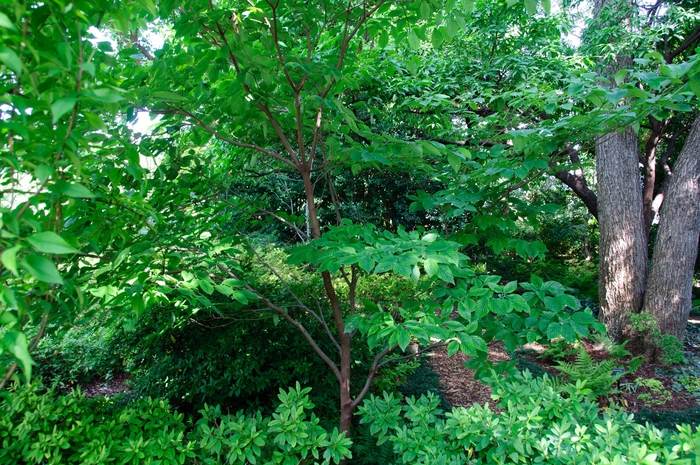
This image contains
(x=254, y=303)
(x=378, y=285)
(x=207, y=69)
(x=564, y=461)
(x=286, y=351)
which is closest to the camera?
(x=564, y=461)

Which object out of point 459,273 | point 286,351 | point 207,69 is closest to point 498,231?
point 459,273

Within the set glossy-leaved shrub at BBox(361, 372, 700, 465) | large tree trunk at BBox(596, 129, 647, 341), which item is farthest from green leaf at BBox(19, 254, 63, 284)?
large tree trunk at BBox(596, 129, 647, 341)

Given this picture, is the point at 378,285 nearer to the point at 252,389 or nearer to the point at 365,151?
the point at 252,389

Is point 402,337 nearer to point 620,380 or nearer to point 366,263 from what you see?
point 366,263

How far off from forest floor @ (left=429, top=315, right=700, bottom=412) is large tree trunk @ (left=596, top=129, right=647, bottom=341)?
0.59m

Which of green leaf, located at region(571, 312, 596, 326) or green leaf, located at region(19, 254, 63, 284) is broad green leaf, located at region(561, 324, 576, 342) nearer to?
green leaf, located at region(571, 312, 596, 326)

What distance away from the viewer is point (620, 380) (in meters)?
4.36

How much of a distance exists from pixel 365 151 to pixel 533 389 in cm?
125

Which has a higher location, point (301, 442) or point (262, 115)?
point (262, 115)

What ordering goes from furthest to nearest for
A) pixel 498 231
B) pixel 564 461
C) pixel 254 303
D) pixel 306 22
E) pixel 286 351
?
pixel 286 351
pixel 254 303
pixel 498 231
pixel 306 22
pixel 564 461

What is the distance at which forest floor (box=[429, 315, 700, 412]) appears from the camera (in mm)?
3986

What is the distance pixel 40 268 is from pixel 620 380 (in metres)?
5.22

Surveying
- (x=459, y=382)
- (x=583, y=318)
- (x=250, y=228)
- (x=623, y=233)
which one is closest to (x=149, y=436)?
Answer: (x=250, y=228)

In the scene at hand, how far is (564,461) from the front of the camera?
1345 mm
